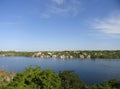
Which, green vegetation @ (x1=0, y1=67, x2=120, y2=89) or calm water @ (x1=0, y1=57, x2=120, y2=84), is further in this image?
calm water @ (x1=0, y1=57, x2=120, y2=84)

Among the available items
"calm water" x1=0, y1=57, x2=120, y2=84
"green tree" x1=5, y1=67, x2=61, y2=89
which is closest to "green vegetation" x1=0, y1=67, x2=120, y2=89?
"green tree" x1=5, y1=67, x2=61, y2=89

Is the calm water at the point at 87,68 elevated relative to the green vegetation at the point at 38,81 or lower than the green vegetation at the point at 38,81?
lower

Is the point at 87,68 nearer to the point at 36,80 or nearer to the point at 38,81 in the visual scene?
the point at 36,80

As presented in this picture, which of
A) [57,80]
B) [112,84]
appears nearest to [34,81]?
[57,80]

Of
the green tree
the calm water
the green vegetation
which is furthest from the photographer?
the calm water

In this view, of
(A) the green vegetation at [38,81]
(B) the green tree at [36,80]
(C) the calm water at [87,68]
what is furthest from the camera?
(C) the calm water at [87,68]

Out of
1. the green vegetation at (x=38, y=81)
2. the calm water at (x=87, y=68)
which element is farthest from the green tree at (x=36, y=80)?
the calm water at (x=87, y=68)

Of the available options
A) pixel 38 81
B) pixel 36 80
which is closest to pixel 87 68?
pixel 36 80

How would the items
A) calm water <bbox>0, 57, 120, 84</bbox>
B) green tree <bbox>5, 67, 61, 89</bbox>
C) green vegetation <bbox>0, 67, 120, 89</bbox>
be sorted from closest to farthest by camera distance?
green vegetation <bbox>0, 67, 120, 89</bbox>
green tree <bbox>5, 67, 61, 89</bbox>
calm water <bbox>0, 57, 120, 84</bbox>

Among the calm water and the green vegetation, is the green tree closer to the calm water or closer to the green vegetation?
the green vegetation

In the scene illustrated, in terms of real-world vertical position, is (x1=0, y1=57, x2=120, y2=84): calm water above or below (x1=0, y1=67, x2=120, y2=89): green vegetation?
below

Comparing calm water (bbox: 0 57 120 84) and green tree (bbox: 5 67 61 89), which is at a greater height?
green tree (bbox: 5 67 61 89)

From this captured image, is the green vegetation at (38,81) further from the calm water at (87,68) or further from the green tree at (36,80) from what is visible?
the calm water at (87,68)

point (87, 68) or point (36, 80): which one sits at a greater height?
point (36, 80)
